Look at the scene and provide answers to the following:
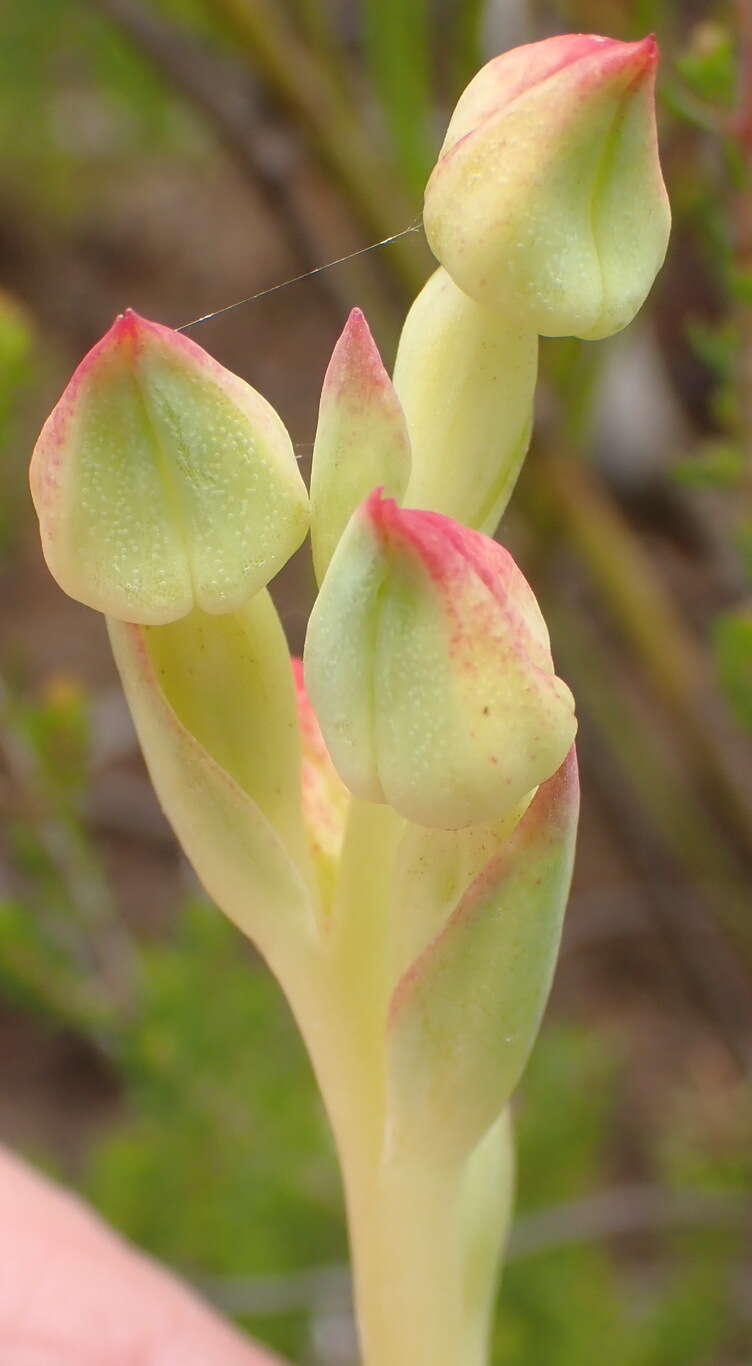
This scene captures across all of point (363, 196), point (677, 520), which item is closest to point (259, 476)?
point (363, 196)

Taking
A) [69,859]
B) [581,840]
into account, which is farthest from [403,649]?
[581,840]

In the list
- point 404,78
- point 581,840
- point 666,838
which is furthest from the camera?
point 581,840

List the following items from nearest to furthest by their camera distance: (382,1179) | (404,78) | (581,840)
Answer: (382,1179)
(404,78)
(581,840)

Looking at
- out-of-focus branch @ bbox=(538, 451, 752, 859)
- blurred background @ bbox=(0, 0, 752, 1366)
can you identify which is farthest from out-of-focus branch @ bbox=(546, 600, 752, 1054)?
out-of-focus branch @ bbox=(538, 451, 752, 859)

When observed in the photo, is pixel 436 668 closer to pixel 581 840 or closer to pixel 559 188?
pixel 559 188

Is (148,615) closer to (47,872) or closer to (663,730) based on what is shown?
(47,872)
